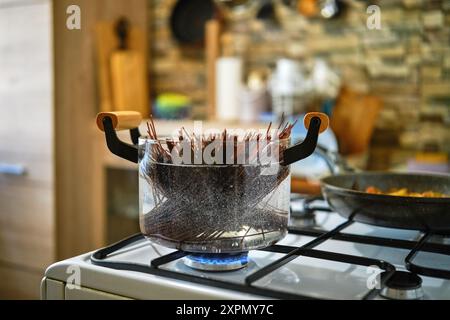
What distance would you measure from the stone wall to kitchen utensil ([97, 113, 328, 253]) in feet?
5.15

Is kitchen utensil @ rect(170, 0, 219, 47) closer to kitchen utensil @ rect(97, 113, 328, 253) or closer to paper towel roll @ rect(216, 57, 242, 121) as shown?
paper towel roll @ rect(216, 57, 242, 121)

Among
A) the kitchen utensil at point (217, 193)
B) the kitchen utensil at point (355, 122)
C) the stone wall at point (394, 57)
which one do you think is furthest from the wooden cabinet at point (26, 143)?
the kitchen utensil at point (217, 193)

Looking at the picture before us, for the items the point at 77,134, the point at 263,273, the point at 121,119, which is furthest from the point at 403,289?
the point at 77,134

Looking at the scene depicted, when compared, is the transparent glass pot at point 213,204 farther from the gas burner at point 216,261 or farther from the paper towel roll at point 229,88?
the paper towel roll at point 229,88

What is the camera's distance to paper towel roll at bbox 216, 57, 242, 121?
7.55 feet

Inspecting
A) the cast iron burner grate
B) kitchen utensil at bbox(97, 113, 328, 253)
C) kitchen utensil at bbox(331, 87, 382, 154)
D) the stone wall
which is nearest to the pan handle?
kitchen utensil at bbox(97, 113, 328, 253)

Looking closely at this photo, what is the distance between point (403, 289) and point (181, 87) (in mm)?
2238

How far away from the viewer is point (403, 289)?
0.56 meters

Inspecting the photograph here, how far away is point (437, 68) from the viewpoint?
2.04 metres

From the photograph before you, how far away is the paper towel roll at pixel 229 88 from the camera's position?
7.55ft

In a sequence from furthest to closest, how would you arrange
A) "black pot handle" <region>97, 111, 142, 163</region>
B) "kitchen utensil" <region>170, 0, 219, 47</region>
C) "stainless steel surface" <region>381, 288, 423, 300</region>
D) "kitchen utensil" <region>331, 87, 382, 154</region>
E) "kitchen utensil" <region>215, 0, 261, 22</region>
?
"kitchen utensil" <region>170, 0, 219, 47</region>
"kitchen utensil" <region>215, 0, 261, 22</region>
"kitchen utensil" <region>331, 87, 382, 154</region>
"black pot handle" <region>97, 111, 142, 163</region>
"stainless steel surface" <region>381, 288, 423, 300</region>

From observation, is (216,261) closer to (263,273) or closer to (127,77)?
(263,273)

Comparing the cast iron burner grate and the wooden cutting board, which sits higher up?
the wooden cutting board
